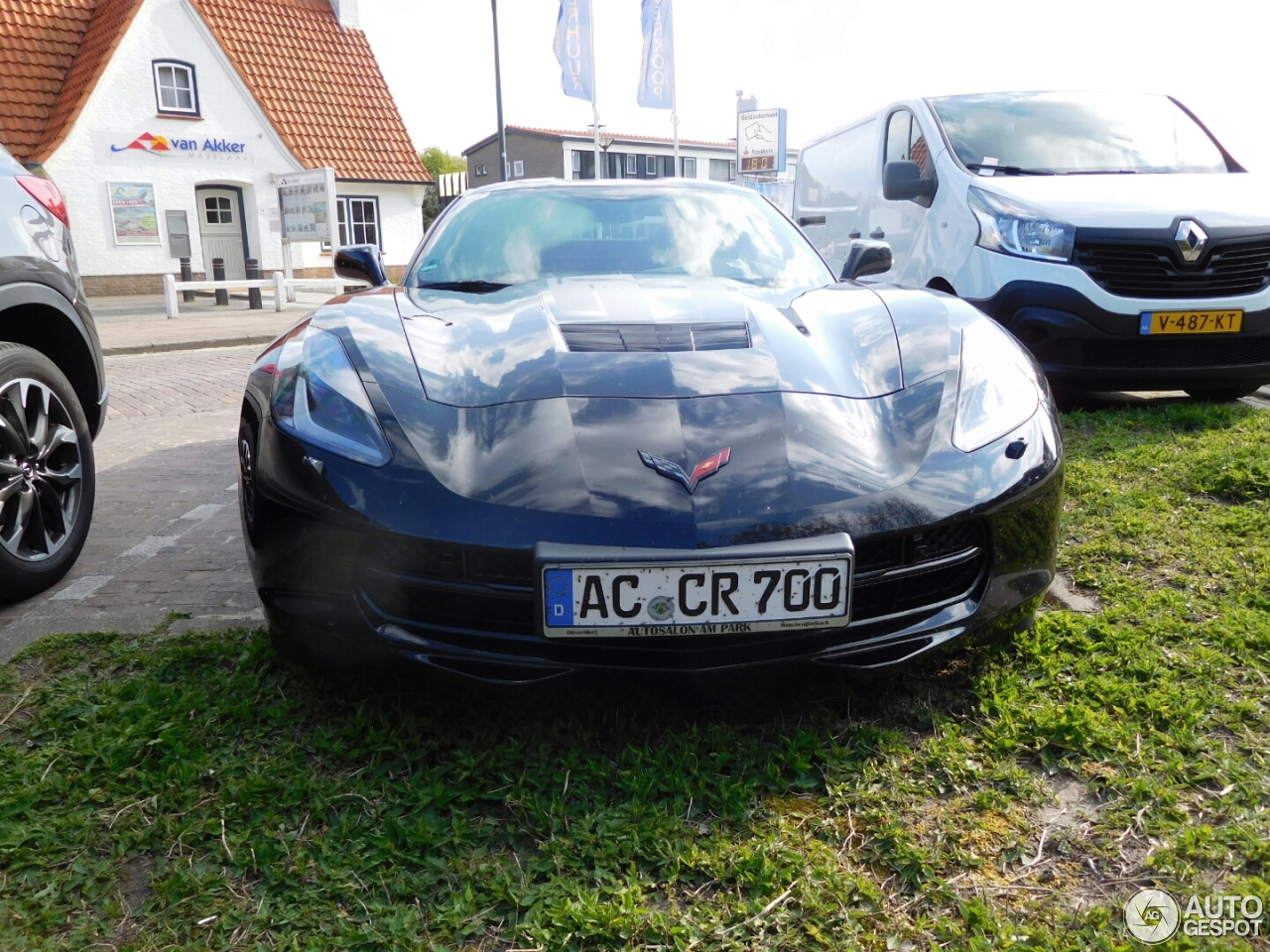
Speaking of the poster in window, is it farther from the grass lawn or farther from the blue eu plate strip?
the blue eu plate strip

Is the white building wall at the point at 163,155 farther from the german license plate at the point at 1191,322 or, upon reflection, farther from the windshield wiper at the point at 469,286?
the german license plate at the point at 1191,322

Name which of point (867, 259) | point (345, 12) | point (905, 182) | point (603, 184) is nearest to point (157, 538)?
point (603, 184)

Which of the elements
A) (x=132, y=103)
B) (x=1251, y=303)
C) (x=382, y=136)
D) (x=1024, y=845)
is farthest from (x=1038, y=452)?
(x=382, y=136)

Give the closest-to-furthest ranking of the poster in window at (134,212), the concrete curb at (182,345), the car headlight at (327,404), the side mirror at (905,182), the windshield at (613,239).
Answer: the car headlight at (327,404) < the windshield at (613,239) < the side mirror at (905,182) < the concrete curb at (182,345) < the poster in window at (134,212)

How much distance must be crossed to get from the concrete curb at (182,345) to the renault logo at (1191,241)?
30.3 ft

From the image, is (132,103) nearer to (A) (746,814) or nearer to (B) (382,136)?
(B) (382,136)

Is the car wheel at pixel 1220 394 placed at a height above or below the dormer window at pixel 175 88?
A: below

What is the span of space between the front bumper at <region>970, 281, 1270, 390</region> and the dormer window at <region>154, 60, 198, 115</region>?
22.1m

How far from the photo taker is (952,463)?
216 cm

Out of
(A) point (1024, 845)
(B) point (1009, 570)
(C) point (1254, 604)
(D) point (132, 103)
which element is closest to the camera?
(A) point (1024, 845)

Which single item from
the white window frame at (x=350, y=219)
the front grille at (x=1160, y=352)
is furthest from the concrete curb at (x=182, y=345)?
the white window frame at (x=350, y=219)

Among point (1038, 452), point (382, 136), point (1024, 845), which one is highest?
point (382, 136)

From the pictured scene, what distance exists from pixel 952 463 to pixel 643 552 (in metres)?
0.72

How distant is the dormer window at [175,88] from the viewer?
22.2m
